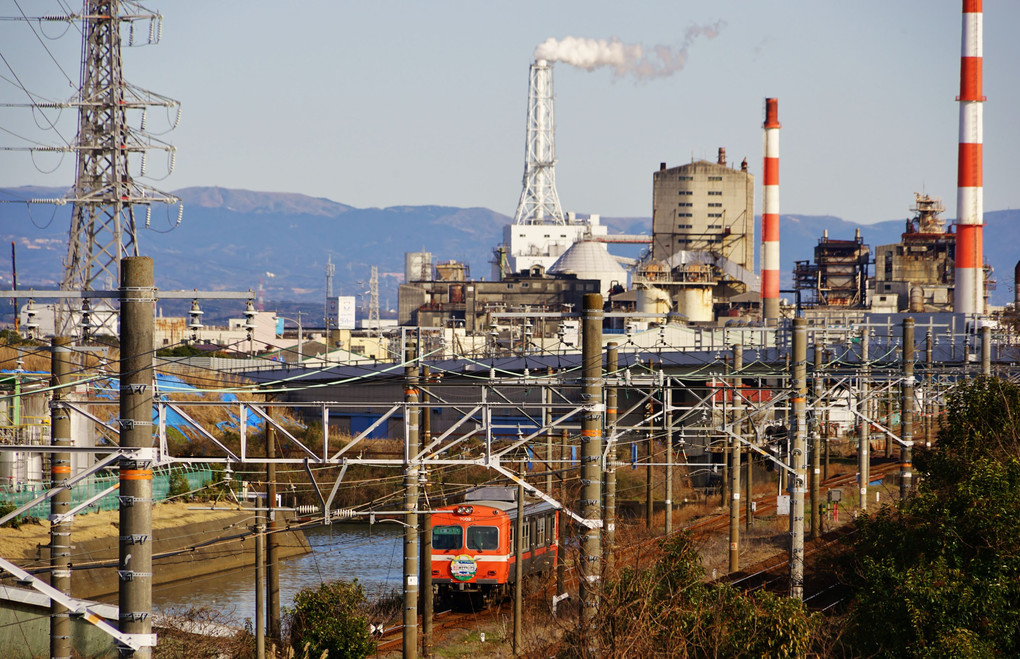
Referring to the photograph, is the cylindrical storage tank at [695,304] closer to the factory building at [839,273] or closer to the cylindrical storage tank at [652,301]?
the cylindrical storage tank at [652,301]

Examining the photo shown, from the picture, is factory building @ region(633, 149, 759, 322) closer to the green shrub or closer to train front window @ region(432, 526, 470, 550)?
train front window @ region(432, 526, 470, 550)

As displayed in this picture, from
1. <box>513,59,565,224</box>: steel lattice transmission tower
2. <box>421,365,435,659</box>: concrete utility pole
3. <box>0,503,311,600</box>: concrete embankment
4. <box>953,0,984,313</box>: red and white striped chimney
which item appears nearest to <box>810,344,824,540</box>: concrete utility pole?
<box>421,365,435,659</box>: concrete utility pole

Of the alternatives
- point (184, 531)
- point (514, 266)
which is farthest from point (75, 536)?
point (514, 266)

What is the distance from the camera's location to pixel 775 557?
944 inches

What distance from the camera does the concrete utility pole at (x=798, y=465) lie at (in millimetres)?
14898

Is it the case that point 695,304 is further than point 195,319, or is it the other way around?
point 695,304

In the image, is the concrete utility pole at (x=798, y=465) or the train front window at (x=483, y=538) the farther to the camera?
the train front window at (x=483, y=538)

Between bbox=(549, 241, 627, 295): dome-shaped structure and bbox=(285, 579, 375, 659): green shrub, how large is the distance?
91218 mm

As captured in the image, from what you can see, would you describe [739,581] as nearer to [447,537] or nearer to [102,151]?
[447,537]

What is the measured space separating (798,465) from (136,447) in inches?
381

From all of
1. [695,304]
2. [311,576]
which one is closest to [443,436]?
[311,576]

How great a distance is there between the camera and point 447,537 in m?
21.1

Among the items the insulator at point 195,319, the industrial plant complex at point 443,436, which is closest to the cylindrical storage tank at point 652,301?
the industrial plant complex at point 443,436

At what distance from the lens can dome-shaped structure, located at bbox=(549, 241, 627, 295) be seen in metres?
109
